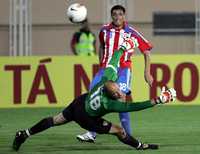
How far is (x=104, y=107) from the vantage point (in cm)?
1047

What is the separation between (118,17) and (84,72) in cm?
608

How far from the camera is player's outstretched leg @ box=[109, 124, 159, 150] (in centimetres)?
1078

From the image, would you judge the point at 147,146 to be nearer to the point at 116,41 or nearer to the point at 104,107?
the point at 104,107

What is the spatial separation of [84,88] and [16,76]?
52.2 inches

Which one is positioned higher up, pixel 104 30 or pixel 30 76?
pixel 104 30

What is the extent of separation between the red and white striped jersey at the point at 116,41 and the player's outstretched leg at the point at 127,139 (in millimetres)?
1233

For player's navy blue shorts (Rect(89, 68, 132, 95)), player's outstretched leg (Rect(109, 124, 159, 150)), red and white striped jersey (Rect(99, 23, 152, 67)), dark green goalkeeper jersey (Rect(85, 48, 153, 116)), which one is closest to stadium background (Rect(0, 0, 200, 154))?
player's outstretched leg (Rect(109, 124, 159, 150))

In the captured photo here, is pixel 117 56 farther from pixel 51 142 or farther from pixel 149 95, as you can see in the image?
pixel 149 95

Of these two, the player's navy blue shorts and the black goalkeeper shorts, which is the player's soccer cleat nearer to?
the player's navy blue shorts

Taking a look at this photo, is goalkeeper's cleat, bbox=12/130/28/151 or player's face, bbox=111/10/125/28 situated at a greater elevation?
player's face, bbox=111/10/125/28

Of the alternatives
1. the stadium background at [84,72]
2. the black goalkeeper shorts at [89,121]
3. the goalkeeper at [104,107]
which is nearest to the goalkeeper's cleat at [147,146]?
the goalkeeper at [104,107]

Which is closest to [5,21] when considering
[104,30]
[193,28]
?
[193,28]

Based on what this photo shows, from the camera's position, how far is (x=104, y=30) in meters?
12.0

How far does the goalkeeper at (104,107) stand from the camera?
10.4m
